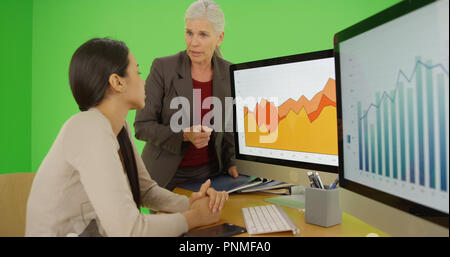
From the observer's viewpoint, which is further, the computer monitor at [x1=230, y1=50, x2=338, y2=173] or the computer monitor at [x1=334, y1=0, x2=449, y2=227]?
the computer monitor at [x1=230, y1=50, x2=338, y2=173]

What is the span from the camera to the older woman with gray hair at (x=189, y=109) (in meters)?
1.71

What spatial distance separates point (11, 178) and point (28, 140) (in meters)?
2.18

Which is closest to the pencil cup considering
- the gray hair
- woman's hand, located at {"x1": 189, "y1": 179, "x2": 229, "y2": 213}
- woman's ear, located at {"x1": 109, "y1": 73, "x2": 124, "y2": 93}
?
woman's hand, located at {"x1": 189, "y1": 179, "x2": 229, "y2": 213}

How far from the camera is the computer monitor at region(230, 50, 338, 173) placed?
1077 millimetres

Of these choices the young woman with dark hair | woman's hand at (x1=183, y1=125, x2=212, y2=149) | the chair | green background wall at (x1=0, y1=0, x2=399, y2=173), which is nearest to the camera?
the young woman with dark hair

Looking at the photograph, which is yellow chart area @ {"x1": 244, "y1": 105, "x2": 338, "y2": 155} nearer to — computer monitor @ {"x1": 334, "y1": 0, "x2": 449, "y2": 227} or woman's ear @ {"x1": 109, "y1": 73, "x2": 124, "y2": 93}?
computer monitor @ {"x1": 334, "y1": 0, "x2": 449, "y2": 227}

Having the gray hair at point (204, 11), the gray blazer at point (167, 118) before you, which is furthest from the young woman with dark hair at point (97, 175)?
the gray hair at point (204, 11)

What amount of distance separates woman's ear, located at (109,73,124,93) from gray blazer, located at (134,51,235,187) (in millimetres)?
637

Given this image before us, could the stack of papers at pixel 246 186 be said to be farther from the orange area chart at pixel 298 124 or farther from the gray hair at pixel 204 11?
the gray hair at pixel 204 11

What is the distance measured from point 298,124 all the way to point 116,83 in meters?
0.57

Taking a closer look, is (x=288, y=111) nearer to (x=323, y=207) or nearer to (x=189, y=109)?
(x=323, y=207)

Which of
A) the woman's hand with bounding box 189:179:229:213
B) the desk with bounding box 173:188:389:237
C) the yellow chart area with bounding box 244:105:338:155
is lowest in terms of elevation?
the desk with bounding box 173:188:389:237

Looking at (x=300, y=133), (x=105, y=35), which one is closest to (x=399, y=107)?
(x=300, y=133)
